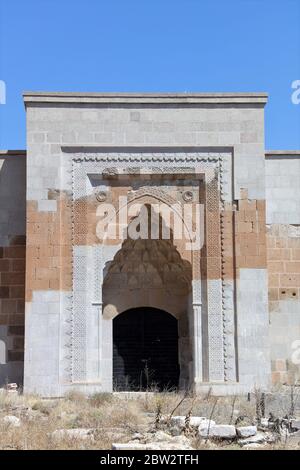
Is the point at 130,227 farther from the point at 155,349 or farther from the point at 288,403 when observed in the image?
the point at 288,403

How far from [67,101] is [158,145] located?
1.79 metres

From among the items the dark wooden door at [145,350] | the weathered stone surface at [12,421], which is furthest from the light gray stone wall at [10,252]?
the weathered stone surface at [12,421]

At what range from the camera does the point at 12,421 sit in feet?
31.2

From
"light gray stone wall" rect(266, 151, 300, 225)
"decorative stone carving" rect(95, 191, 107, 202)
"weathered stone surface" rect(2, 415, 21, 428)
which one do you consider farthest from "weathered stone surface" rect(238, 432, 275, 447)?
"light gray stone wall" rect(266, 151, 300, 225)

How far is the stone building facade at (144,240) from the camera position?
42.0 feet

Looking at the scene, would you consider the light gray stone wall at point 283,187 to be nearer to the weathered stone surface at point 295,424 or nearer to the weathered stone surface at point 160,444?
the weathered stone surface at point 295,424

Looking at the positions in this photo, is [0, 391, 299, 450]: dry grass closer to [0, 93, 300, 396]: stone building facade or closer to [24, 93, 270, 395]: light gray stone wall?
[0, 93, 300, 396]: stone building facade

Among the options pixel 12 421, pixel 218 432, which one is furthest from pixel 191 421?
pixel 12 421

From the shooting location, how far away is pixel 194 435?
8.73m

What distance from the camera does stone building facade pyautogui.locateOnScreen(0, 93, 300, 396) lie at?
12.8 m

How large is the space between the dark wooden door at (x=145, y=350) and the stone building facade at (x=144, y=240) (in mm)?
42

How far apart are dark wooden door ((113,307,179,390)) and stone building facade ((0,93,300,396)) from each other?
0.14ft

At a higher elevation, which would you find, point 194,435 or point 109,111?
point 109,111

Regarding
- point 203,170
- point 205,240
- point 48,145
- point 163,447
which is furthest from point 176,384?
point 163,447
